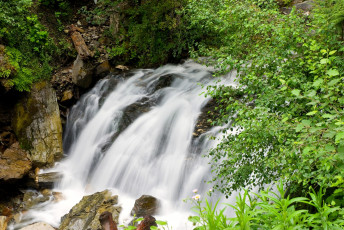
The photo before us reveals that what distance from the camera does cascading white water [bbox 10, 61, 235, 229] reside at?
22.4 feet

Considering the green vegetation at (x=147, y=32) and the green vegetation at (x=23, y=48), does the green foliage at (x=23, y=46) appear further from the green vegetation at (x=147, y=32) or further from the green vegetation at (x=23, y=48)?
the green vegetation at (x=147, y=32)

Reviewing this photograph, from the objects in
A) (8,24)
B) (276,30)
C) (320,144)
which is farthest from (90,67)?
(320,144)

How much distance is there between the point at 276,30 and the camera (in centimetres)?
415

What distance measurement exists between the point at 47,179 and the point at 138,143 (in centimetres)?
256

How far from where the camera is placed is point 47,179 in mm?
7926

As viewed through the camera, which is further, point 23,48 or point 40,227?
point 23,48

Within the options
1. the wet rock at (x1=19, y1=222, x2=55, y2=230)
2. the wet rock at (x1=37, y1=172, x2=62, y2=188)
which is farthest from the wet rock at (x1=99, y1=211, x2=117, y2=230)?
the wet rock at (x1=37, y1=172, x2=62, y2=188)

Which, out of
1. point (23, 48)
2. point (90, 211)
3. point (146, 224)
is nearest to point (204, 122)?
point (90, 211)

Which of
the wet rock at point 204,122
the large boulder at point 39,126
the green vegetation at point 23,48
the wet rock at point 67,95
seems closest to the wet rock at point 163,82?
the wet rock at point 204,122

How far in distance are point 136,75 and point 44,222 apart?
5.95 meters

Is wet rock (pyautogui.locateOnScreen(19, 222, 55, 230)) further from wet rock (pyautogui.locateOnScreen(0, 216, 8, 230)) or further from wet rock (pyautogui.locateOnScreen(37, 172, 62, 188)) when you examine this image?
wet rock (pyautogui.locateOnScreen(37, 172, 62, 188))

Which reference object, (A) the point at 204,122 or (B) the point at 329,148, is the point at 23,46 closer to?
(A) the point at 204,122

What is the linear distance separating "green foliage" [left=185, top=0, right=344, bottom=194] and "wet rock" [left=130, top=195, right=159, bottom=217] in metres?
2.46

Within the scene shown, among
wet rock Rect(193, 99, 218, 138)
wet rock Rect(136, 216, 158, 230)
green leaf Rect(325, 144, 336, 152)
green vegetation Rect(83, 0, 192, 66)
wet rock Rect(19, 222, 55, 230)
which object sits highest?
green vegetation Rect(83, 0, 192, 66)
